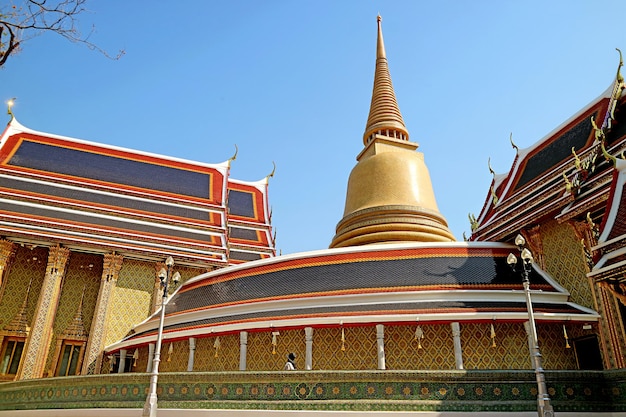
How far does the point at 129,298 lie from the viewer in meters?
21.1

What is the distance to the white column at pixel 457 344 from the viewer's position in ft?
43.1

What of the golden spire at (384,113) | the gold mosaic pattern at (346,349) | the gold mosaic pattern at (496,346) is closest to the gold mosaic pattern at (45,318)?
the gold mosaic pattern at (346,349)

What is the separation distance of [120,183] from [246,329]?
Result: 546 inches

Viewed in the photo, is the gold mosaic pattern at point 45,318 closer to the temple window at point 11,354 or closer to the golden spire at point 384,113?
the temple window at point 11,354

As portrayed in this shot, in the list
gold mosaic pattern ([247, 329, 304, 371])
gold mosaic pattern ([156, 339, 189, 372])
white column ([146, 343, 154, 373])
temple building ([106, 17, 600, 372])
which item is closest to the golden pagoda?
temple building ([106, 17, 600, 372])

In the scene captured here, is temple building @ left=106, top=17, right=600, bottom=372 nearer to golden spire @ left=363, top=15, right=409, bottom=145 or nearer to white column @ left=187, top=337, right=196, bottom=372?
white column @ left=187, top=337, right=196, bottom=372

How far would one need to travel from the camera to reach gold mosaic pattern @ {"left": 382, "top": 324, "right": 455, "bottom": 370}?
44.4 ft

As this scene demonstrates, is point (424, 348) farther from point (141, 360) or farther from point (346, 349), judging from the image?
point (141, 360)

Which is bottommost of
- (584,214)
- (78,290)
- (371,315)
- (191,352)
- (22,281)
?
(191,352)

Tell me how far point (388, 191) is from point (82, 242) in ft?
45.6

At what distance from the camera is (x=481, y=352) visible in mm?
13445

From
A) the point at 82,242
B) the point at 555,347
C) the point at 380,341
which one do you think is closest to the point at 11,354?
the point at 82,242

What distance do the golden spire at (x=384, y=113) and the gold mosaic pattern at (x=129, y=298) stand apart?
13.7 meters

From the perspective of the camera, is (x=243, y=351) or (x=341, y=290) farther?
(x=341, y=290)
